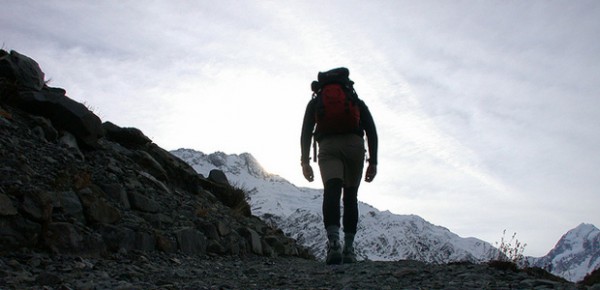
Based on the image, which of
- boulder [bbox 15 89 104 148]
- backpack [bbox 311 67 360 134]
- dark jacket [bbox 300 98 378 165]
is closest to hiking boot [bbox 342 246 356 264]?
dark jacket [bbox 300 98 378 165]

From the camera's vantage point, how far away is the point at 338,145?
7.04 metres

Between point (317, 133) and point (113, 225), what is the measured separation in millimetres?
2898

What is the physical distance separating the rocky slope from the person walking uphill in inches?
24.1

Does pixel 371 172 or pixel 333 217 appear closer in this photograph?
pixel 333 217

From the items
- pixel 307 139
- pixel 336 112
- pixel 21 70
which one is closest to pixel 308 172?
pixel 307 139

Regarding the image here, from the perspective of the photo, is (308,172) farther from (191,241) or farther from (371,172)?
(191,241)

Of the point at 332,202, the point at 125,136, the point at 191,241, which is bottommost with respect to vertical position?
the point at 191,241

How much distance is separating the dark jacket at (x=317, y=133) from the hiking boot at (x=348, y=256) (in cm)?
129

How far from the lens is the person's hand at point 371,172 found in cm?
749

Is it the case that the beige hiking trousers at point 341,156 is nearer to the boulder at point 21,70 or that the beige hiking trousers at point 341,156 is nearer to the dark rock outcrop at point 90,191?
the dark rock outcrop at point 90,191

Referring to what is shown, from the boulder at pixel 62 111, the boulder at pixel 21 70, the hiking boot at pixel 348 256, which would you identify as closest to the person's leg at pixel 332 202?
the hiking boot at pixel 348 256

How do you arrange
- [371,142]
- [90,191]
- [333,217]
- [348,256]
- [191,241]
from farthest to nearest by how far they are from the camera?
1. [191,241]
2. [371,142]
3. [348,256]
4. [333,217]
5. [90,191]

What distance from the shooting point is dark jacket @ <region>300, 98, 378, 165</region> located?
7344mm

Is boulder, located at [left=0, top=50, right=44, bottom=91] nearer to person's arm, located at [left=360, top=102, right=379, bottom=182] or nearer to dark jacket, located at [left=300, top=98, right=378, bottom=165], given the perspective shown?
dark jacket, located at [left=300, top=98, right=378, bottom=165]
